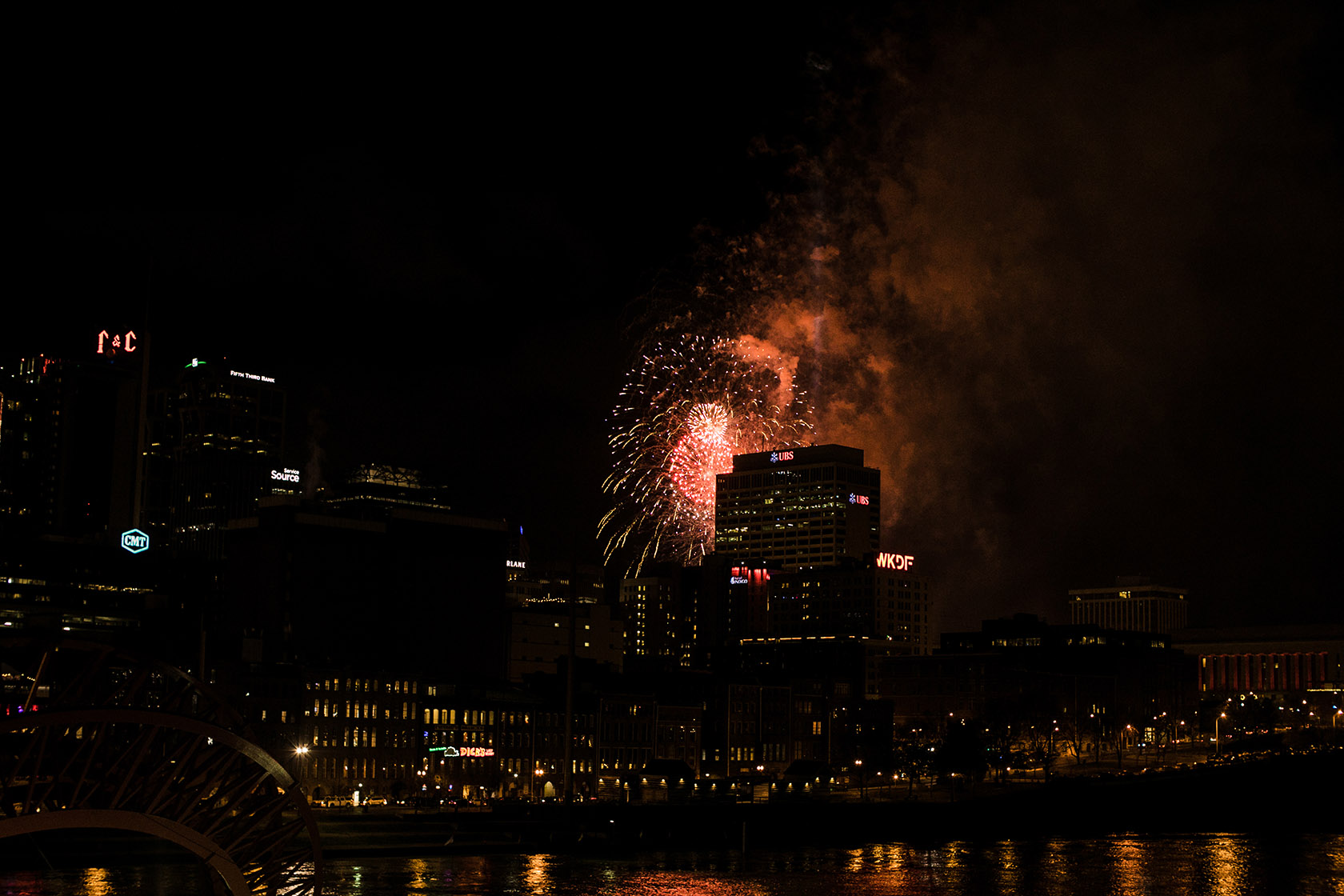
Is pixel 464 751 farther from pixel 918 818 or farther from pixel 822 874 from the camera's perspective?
pixel 822 874

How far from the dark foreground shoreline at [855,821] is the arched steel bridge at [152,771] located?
1382 inches

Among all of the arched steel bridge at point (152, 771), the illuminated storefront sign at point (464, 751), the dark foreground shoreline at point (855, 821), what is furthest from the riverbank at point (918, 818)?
the arched steel bridge at point (152, 771)


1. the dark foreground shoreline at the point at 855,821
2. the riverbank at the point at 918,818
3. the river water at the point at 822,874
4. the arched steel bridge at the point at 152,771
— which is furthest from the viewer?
the riverbank at the point at 918,818

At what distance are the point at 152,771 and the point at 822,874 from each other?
6758 centimetres

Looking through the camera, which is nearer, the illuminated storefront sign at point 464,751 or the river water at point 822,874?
the river water at point 822,874

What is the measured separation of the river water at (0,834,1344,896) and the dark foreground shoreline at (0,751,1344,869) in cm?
335

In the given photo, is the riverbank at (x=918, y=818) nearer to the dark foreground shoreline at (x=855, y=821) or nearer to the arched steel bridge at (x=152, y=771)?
the dark foreground shoreline at (x=855, y=821)

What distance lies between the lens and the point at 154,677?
411ft

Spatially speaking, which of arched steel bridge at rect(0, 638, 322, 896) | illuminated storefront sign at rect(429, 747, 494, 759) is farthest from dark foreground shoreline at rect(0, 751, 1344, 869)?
illuminated storefront sign at rect(429, 747, 494, 759)

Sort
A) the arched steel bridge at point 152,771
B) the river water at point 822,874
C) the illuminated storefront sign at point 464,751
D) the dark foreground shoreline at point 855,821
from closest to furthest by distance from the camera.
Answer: the arched steel bridge at point 152,771, the river water at point 822,874, the dark foreground shoreline at point 855,821, the illuminated storefront sign at point 464,751

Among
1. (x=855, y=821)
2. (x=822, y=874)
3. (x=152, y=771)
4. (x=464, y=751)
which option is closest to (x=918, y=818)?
(x=855, y=821)

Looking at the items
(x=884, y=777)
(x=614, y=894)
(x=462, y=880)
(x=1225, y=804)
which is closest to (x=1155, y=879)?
(x=614, y=894)

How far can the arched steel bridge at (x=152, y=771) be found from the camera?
34.0 m

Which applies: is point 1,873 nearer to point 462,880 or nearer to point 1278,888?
point 462,880
